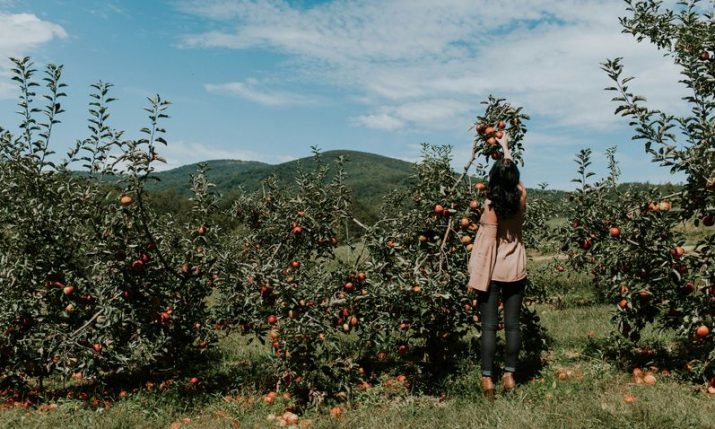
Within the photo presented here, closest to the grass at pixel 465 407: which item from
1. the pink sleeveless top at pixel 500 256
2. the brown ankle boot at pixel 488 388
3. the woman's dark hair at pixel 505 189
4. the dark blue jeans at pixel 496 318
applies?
the brown ankle boot at pixel 488 388

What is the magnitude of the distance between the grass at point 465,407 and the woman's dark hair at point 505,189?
169 centimetres

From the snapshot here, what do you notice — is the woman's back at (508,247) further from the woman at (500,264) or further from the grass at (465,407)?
the grass at (465,407)

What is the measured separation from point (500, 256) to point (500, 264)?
7 centimetres

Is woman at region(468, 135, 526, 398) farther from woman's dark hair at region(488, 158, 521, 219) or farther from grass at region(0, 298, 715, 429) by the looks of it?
grass at region(0, 298, 715, 429)

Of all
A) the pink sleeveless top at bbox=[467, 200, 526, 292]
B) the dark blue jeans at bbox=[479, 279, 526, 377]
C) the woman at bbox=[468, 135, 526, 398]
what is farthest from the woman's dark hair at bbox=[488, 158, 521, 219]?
the dark blue jeans at bbox=[479, 279, 526, 377]

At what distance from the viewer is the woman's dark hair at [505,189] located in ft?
15.2

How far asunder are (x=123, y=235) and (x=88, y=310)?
1.03 metres

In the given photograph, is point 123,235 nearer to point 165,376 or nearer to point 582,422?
point 165,376

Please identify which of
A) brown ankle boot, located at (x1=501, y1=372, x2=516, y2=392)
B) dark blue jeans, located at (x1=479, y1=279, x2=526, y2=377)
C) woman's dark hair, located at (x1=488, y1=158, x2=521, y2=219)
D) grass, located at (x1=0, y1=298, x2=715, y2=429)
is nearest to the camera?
grass, located at (x1=0, y1=298, x2=715, y2=429)

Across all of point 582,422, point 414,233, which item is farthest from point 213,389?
point 582,422

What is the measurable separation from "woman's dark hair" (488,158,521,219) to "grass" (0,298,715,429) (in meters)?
1.69

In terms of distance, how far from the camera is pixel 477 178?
6980mm

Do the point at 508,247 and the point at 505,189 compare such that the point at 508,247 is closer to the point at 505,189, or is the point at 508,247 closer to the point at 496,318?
the point at 505,189

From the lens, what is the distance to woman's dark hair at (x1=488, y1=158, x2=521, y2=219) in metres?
4.63
